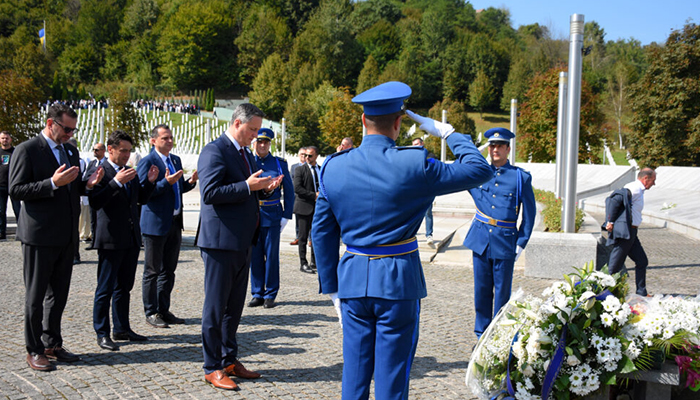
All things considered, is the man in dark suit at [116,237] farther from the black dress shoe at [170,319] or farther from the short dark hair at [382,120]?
the short dark hair at [382,120]

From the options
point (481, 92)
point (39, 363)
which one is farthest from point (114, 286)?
point (481, 92)

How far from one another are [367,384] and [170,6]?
454ft

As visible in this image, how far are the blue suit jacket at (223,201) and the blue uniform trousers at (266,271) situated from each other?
9.14 feet

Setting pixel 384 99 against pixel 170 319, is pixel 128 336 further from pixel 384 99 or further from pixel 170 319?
pixel 384 99

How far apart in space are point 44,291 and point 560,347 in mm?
4130

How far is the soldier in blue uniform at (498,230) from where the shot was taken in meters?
5.74

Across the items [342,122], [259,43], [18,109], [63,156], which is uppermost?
[259,43]

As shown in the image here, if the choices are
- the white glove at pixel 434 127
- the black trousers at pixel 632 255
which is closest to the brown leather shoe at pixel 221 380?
the white glove at pixel 434 127

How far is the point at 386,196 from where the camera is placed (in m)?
3.27

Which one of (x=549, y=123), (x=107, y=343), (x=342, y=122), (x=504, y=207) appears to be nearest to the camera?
(x=107, y=343)

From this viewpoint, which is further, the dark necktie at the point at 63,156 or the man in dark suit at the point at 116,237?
the man in dark suit at the point at 116,237

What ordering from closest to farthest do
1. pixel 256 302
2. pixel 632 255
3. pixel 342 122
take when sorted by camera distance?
pixel 256 302
pixel 632 255
pixel 342 122

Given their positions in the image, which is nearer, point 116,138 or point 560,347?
point 560,347

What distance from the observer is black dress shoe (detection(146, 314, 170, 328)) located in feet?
21.2
